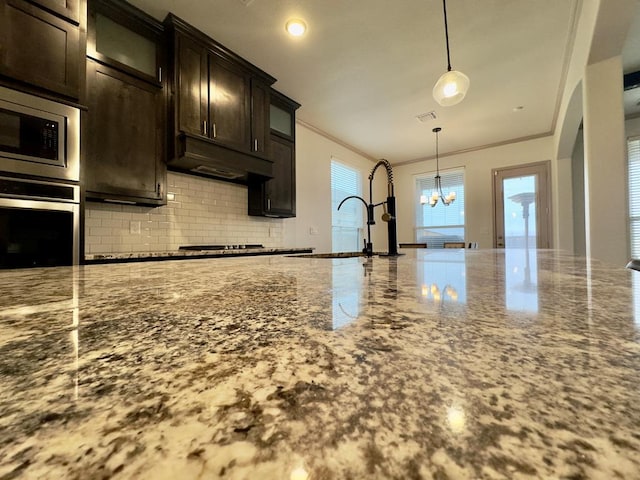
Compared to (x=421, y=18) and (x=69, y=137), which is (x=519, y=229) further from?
(x=69, y=137)

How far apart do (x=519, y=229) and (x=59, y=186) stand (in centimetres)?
581

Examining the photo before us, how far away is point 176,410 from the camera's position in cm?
15

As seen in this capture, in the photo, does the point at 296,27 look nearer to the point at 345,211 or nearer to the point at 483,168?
the point at 345,211

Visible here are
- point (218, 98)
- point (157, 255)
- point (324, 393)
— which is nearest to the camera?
point (324, 393)

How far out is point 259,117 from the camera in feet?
9.39

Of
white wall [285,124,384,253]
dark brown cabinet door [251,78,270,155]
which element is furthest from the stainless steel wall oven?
white wall [285,124,384,253]

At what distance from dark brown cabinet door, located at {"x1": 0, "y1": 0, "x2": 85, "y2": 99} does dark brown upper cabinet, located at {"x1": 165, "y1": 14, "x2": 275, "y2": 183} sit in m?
0.62

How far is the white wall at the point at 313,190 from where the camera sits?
13.3 feet

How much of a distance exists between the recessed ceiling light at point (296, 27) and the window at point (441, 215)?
4.12m

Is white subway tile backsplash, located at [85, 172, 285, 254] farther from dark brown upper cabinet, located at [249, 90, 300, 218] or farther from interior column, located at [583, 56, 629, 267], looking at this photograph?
interior column, located at [583, 56, 629, 267]

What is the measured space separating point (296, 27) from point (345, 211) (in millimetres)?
3029

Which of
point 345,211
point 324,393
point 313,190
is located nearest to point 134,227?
point 313,190

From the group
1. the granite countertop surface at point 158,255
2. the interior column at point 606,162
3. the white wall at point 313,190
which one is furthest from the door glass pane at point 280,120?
the interior column at point 606,162

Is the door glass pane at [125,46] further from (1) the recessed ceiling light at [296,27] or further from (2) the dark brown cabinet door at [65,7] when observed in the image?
(1) the recessed ceiling light at [296,27]
